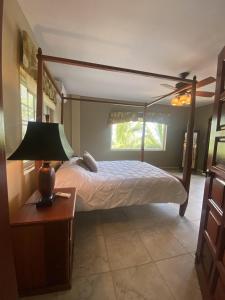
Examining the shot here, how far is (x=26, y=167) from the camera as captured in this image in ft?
5.91

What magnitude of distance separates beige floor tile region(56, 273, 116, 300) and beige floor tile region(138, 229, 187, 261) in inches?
22.4

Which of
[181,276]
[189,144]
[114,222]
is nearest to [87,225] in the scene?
[114,222]

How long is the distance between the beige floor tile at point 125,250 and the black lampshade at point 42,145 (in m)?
1.22

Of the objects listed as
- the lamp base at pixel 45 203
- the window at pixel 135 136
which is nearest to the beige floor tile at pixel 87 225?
the lamp base at pixel 45 203

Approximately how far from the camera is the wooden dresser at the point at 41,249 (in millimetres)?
1183

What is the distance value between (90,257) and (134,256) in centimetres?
46

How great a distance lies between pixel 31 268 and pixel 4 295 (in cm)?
55

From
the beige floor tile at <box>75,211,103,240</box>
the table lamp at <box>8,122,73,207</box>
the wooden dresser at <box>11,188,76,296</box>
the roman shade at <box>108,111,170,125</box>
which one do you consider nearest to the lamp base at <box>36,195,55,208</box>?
the wooden dresser at <box>11,188,76,296</box>

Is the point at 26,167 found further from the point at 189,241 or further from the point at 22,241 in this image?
the point at 189,241

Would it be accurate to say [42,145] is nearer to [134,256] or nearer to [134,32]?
[134,256]

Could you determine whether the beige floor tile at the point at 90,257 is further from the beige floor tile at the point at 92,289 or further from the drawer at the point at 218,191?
the drawer at the point at 218,191

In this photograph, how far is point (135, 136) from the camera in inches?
223

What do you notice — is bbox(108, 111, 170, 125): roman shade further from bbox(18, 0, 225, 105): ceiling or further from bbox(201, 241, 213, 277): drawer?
bbox(201, 241, 213, 277): drawer

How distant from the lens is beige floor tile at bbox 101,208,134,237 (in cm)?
217
